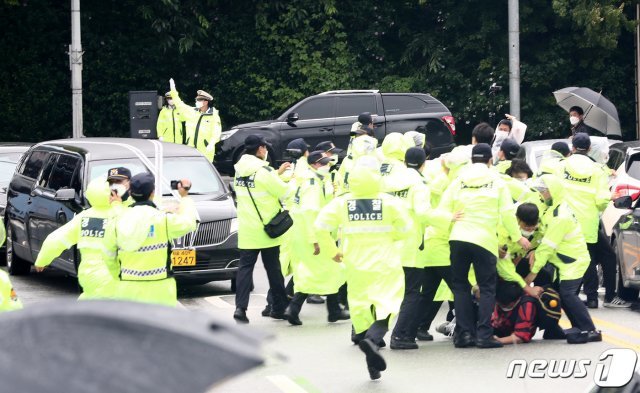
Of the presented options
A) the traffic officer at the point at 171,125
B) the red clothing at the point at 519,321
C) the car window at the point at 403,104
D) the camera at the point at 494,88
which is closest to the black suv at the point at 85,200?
the traffic officer at the point at 171,125

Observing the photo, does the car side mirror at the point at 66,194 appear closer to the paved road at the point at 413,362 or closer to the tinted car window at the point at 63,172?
the tinted car window at the point at 63,172

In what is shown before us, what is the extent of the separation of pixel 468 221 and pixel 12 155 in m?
10.5

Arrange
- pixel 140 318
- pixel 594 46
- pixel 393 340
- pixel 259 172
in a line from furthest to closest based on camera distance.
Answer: pixel 594 46, pixel 259 172, pixel 393 340, pixel 140 318

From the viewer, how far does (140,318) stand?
2.30 metres

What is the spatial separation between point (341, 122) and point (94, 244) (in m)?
16.2

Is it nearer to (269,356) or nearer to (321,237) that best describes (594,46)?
(321,237)

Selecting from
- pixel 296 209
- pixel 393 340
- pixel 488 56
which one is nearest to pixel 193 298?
pixel 296 209

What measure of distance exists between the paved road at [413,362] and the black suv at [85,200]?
0.86 m

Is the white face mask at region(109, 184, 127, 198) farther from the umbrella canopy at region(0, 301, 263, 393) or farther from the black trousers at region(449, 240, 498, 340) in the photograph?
the umbrella canopy at region(0, 301, 263, 393)

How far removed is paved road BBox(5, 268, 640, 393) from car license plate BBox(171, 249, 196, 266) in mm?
696

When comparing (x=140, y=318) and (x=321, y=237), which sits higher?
(x=140, y=318)

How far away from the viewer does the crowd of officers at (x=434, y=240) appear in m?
9.73

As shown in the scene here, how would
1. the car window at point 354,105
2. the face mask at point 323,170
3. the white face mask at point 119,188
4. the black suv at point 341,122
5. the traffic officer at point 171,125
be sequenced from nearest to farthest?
1. the white face mask at point 119,188
2. the face mask at point 323,170
3. the traffic officer at point 171,125
4. the black suv at point 341,122
5. the car window at point 354,105

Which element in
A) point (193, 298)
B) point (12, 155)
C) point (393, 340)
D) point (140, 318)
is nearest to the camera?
point (140, 318)
